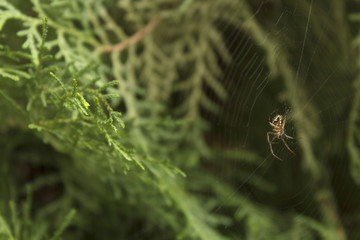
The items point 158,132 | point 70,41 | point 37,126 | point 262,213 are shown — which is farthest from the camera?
point 262,213

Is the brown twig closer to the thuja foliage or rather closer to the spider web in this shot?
the thuja foliage

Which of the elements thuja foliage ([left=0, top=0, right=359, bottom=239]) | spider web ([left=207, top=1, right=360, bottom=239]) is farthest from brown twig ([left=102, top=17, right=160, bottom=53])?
spider web ([left=207, top=1, right=360, bottom=239])

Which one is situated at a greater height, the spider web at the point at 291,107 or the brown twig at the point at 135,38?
the brown twig at the point at 135,38

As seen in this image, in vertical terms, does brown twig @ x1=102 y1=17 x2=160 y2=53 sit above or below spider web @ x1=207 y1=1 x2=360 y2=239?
above

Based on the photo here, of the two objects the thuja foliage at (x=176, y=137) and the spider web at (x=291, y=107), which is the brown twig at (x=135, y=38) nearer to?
the thuja foliage at (x=176, y=137)

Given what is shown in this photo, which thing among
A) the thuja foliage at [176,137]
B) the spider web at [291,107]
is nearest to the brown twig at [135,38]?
the thuja foliage at [176,137]

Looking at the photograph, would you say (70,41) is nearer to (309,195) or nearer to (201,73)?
(201,73)

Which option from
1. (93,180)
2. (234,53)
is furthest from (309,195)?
(93,180)

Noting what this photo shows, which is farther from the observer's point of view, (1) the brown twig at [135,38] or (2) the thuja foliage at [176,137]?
(1) the brown twig at [135,38]
